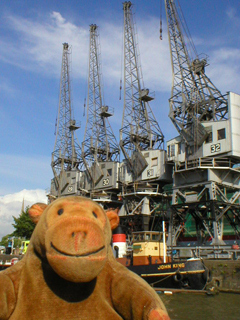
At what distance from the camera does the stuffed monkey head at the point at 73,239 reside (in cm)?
427

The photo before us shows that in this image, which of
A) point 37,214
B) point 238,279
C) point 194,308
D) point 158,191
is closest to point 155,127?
point 158,191

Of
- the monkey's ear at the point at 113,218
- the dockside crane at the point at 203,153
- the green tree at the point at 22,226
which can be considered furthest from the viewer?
the green tree at the point at 22,226

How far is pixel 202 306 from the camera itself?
63.9 ft

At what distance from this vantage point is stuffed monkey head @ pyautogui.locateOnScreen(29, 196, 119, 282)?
168 inches

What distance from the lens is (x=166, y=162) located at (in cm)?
4666

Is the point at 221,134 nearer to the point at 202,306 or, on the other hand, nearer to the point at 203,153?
the point at 203,153

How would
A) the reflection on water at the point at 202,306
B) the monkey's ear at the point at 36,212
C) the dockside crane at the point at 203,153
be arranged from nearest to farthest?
the monkey's ear at the point at 36,212, the reflection on water at the point at 202,306, the dockside crane at the point at 203,153

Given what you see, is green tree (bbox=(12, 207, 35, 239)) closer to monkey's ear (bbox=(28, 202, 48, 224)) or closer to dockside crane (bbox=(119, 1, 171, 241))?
dockside crane (bbox=(119, 1, 171, 241))

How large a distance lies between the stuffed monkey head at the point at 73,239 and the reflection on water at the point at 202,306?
1371 centimetres

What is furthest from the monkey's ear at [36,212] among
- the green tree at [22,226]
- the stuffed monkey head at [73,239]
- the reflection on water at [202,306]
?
the green tree at [22,226]

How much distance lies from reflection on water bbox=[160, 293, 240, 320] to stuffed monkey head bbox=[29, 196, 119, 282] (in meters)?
13.7

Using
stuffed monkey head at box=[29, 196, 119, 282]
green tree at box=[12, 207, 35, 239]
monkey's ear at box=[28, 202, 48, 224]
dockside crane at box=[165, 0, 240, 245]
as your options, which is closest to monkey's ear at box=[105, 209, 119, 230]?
stuffed monkey head at box=[29, 196, 119, 282]

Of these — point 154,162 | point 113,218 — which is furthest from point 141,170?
point 113,218

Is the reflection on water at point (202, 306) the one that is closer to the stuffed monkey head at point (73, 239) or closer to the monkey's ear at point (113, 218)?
the monkey's ear at point (113, 218)
